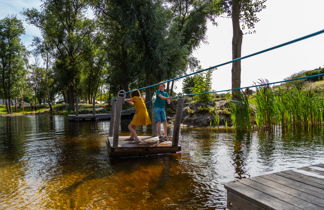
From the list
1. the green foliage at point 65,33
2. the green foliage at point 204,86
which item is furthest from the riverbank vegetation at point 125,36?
the green foliage at point 204,86

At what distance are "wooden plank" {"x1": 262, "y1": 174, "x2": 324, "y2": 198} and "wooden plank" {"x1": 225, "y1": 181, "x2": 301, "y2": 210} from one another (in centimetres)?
47

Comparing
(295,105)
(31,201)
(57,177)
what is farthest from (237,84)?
(31,201)

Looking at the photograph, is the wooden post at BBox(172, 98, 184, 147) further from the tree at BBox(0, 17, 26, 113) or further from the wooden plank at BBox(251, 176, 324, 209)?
the tree at BBox(0, 17, 26, 113)

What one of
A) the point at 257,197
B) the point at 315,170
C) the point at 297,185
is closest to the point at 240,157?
the point at 315,170

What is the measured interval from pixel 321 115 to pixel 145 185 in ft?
33.0

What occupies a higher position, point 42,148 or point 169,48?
point 169,48

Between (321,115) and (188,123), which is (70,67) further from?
(321,115)

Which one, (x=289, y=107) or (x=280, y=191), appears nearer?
(x=280, y=191)

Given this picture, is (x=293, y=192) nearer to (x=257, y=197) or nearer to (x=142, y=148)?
(x=257, y=197)

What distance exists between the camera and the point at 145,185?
4887mm

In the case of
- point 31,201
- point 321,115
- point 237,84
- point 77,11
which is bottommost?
point 31,201

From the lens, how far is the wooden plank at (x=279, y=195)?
2416mm

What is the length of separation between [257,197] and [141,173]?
3501 millimetres

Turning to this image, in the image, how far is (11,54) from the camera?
4612cm
